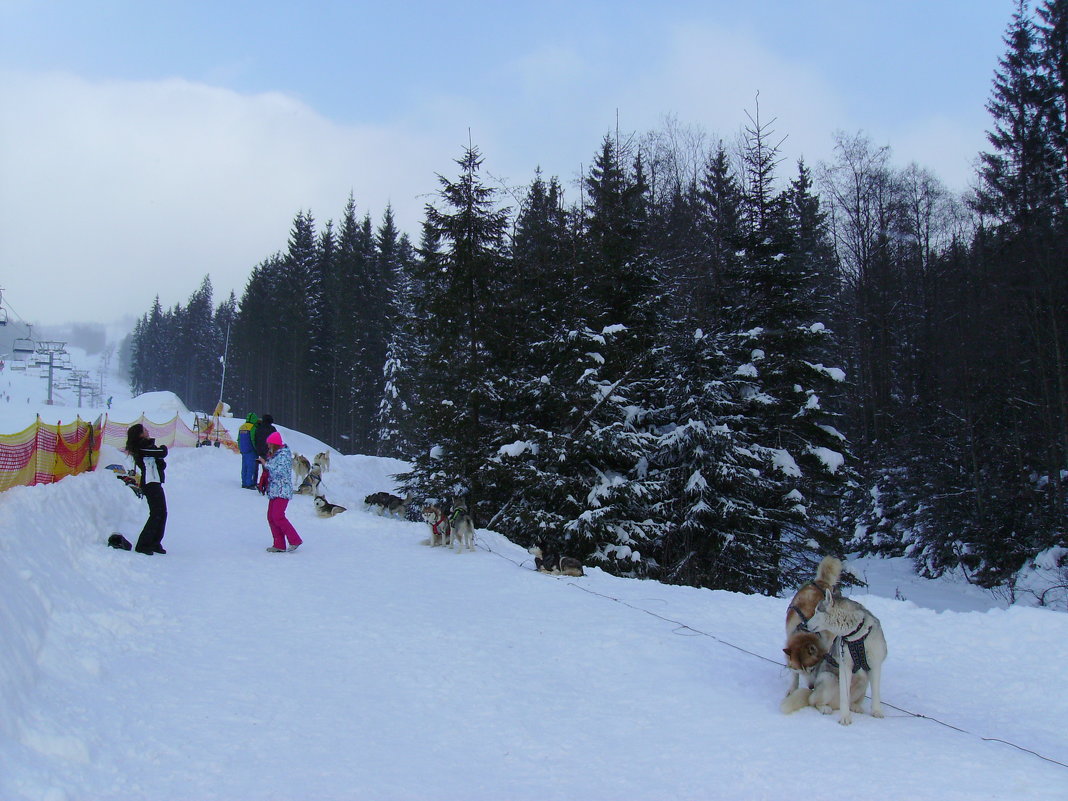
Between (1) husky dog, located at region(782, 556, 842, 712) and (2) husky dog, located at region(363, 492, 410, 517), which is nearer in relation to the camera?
(1) husky dog, located at region(782, 556, 842, 712)

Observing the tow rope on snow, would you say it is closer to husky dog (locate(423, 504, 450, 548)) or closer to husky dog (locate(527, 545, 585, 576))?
husky dog (locate(527, 545, 585, 576))

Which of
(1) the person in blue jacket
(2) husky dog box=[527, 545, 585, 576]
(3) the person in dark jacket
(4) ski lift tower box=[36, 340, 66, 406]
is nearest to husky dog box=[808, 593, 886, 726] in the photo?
(2) husky dog box=[527, 545, 585, 576]

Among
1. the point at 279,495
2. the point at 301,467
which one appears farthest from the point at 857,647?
the point at 301,467

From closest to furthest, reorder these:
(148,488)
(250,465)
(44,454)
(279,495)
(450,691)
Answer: (450,691)
(148,488)
(279,495)
(44,454)
(250,465)

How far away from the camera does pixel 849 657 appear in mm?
4832

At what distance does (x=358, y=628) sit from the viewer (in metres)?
6.75

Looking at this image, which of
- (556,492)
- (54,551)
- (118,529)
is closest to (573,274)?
(556,492)

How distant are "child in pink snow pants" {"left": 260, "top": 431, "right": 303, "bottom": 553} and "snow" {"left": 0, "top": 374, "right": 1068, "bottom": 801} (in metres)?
1.47

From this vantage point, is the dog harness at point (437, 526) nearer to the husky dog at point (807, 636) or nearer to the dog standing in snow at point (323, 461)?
the husky dog at point (807, 636)

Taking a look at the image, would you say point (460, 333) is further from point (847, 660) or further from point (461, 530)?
point (847, 660)

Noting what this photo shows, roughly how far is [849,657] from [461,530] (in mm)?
8337

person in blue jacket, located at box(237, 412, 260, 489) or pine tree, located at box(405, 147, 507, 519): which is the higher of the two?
pine tree, located at box(405, 147, 507, 519)

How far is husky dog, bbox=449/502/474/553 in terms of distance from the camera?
12.3 meters

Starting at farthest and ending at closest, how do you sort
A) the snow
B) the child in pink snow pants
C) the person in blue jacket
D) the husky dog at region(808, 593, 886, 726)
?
the person in blue jacket
the child in pink snow pants
the husky dog at region(808, 593, 886, 726)
the snow
